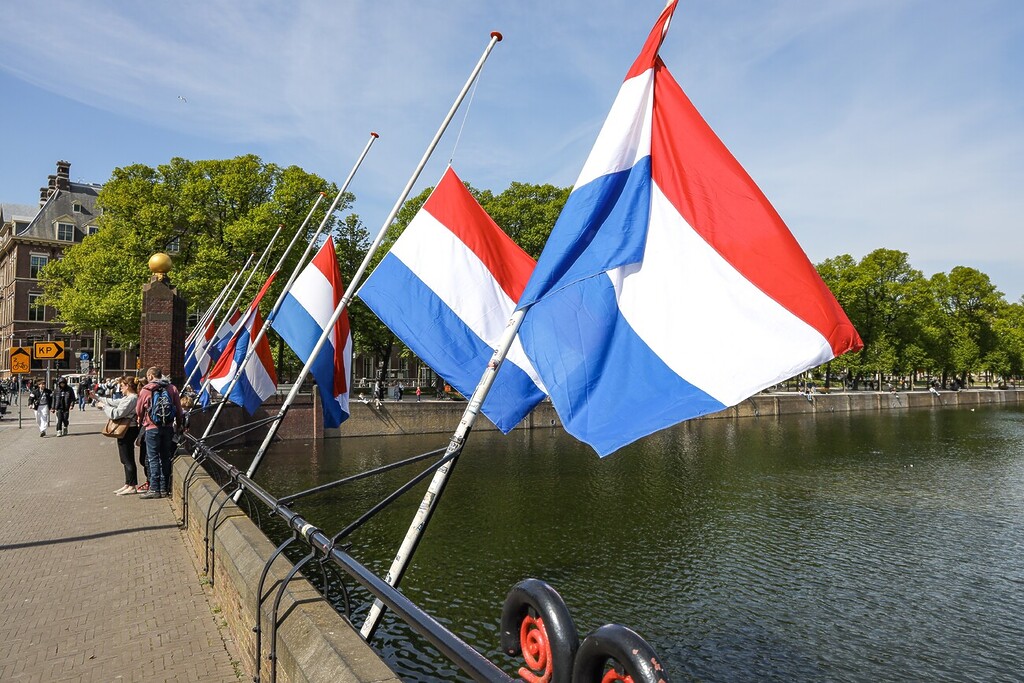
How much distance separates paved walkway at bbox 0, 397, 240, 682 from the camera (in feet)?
17.3

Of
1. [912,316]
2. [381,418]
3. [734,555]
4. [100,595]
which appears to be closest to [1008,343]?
[912,316]

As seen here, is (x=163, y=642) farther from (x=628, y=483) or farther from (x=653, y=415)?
(x=628, y=483)

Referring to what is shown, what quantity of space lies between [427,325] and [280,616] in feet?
10.7

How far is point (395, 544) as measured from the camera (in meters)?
13.4

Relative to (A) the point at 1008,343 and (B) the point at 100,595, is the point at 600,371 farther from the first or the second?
(A) the point at 1008,343

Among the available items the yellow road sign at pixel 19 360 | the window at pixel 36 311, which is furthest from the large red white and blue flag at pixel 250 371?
the window at pixel 36 311

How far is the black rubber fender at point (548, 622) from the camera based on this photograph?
256 cm

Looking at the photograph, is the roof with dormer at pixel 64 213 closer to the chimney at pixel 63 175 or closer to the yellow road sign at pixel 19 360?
the chimney at pixel 63 175

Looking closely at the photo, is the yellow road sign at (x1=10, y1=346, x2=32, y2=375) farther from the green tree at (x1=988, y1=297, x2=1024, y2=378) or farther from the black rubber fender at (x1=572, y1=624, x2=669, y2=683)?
the green tree at (x1=988, y1=297, x2=1024, y2=378)

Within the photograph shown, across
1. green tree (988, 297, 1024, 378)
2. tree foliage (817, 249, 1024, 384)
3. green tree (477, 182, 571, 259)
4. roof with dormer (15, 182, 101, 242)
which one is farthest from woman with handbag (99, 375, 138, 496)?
green tree (988, 297, 1024, 378)

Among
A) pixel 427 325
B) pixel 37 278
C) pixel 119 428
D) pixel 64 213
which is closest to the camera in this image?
pixel 427 325

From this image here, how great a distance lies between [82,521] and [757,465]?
72.5ft

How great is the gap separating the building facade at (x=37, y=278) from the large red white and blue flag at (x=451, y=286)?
202 ft

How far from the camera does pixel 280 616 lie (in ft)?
15.1
